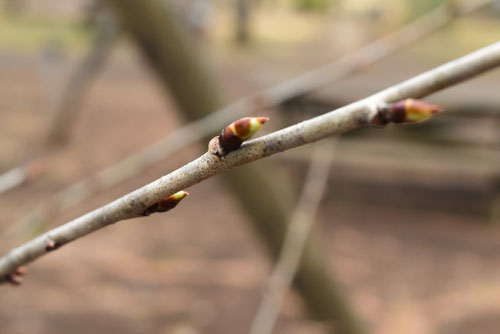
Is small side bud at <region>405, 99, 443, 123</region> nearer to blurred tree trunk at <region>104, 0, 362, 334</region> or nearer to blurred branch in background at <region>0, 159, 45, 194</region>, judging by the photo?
blurred branch in background at <region>0, 159, 45, 194</region>

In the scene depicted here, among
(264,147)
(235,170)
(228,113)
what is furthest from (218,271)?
(264,147)

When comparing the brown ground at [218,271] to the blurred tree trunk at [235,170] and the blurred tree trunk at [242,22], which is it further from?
the blurred tree trunk at [242,22]

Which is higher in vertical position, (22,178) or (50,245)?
(22,178)

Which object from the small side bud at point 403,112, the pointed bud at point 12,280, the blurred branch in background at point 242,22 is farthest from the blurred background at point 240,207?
the blurred branch in background at point 242,22

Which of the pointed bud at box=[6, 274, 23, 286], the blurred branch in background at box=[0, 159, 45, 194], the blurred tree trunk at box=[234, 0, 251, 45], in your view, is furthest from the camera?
the blurred tree trunk at box=[234, 0, 251, 45]

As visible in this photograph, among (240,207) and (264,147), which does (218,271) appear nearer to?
(240,207)

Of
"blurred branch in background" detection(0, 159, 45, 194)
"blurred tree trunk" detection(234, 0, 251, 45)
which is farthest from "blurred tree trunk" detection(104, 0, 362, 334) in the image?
"blurred tree trunk" detection(234, 0, 251, 45)

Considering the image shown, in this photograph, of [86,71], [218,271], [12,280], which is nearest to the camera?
[12,280]
